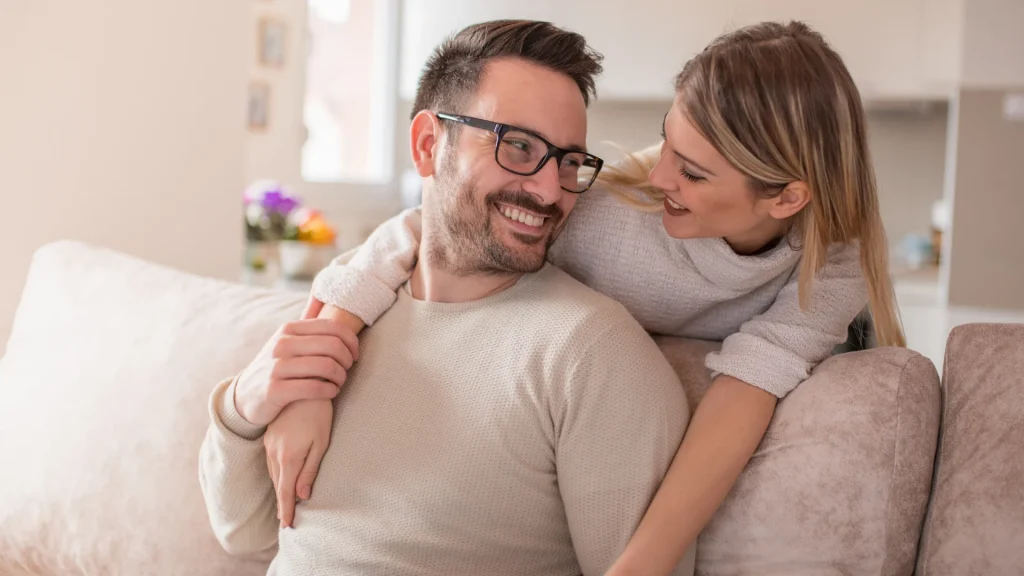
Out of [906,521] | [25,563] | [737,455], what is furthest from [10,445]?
[906,521]

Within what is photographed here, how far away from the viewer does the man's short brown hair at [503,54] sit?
4.65 feet

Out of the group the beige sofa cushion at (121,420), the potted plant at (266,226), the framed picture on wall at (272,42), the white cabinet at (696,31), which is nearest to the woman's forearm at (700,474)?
the beige sofa cushion at (121,420)

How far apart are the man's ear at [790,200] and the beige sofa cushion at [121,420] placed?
2.68 feet

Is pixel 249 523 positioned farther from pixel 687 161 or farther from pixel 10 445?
pixel 687 161

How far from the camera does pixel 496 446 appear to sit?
1305mm

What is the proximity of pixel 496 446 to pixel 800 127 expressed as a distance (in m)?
0.57

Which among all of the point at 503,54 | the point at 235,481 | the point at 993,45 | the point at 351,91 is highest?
the point at 993,45

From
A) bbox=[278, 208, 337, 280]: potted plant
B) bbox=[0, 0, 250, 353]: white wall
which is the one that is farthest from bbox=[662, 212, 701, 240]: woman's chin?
bbox=[278, 208, 337, 280]: potted plant

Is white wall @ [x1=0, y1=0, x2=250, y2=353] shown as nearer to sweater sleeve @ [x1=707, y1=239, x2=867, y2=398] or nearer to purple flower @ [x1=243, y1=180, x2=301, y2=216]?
purple flower @ [x1=243, y1=180, x2=301, y2=216]

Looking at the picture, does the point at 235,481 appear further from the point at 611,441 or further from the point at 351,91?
the point at 351,91

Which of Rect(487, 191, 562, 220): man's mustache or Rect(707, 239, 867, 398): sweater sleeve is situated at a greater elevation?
Rect(487, 191, 562, 220): man's mustache

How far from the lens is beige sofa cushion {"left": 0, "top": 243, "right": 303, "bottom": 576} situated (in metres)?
1.55

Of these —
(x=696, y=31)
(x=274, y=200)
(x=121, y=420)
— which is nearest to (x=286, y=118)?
(x=274, y=200)

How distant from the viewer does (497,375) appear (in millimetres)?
1337
